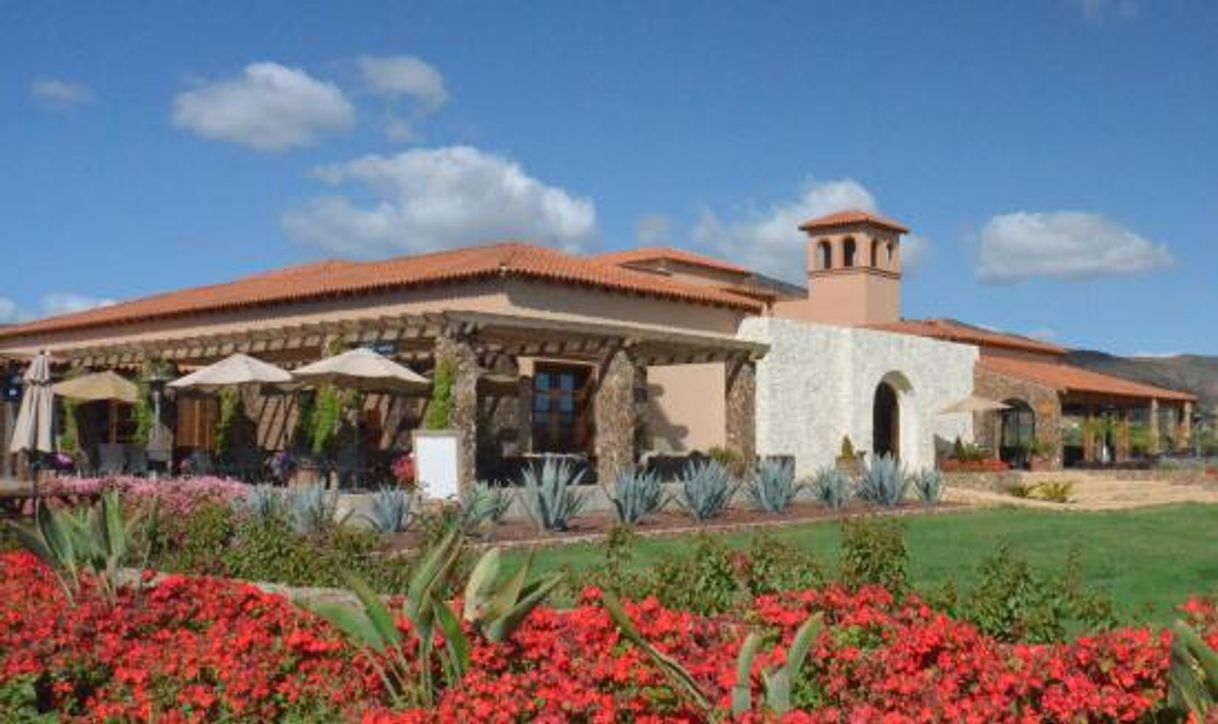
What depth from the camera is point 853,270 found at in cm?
4341

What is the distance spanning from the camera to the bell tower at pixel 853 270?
43406mm

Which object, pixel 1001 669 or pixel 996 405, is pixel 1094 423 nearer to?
pixel 996 405

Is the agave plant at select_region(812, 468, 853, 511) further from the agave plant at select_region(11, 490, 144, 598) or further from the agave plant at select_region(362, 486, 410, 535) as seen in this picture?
the agave plant at select_region(11, 490, 144, 598)

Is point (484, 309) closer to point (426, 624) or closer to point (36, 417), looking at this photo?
point (36, 417)

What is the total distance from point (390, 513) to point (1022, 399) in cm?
2454

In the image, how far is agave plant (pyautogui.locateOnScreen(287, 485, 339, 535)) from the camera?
13545mm

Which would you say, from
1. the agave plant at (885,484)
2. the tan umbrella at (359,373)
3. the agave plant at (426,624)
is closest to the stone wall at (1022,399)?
the agave plant at (885,484)

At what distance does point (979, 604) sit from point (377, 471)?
16411 millimetres

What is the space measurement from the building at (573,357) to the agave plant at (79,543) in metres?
10.7

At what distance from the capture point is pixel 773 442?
27.9 metres

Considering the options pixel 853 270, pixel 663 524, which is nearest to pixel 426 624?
pixel 663 524

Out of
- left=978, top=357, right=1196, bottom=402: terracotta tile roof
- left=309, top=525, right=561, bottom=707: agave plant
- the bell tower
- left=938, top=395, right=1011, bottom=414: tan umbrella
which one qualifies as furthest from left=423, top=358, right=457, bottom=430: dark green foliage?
the bell tower

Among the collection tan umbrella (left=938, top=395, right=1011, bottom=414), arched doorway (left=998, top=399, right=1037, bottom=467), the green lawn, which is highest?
tan umbrella (left=938, top=395, right=1011, bottom=414)

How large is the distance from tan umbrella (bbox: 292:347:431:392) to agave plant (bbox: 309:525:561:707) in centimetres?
1382
